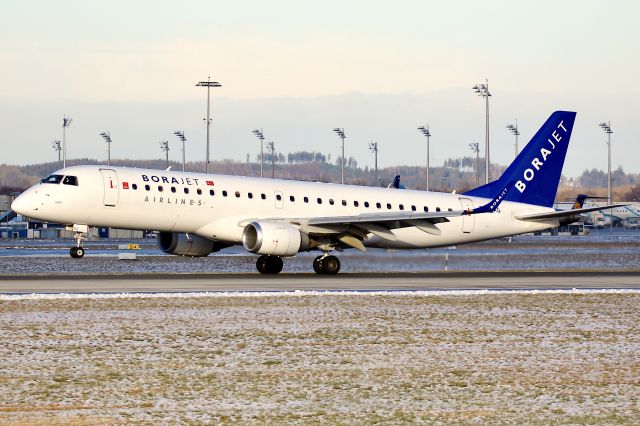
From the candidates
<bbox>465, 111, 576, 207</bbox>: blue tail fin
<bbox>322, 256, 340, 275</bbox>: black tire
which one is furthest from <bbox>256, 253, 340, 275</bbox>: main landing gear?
<bbox>465, 111, 576, 207</bbox>: blue tail fin

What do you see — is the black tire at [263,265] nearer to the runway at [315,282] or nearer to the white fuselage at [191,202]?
the runway at [315,282]

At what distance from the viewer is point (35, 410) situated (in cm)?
1259

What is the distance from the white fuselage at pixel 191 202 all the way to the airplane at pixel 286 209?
4 cm

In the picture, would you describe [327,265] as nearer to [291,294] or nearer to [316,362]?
[291,294]

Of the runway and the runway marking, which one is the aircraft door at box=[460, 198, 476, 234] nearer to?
the runway

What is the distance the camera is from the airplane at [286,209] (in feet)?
132

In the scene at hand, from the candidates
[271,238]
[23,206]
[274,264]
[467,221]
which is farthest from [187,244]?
[467,221]

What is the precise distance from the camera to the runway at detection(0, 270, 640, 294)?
33031 millimetres

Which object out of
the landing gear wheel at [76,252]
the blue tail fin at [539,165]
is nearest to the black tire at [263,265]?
the landing gear wheel at [76,252]

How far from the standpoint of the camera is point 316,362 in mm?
16922

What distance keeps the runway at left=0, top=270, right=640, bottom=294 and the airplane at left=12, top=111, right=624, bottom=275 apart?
1686 millimetres

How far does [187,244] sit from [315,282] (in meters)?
7.94

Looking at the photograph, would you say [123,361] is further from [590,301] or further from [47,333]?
[590,301]

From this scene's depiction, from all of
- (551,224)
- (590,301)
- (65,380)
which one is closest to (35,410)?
(65,380)
